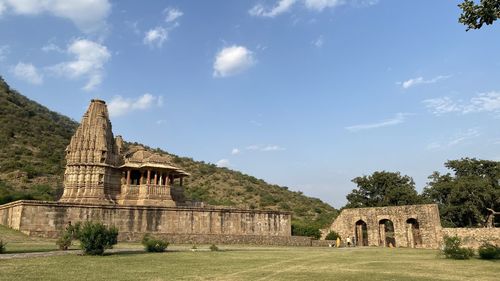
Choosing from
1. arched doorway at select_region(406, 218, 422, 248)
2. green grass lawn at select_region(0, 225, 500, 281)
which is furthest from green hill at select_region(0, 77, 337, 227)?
green grass lawn at select_region(0, 225, 500, 281)

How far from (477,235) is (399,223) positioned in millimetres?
6126

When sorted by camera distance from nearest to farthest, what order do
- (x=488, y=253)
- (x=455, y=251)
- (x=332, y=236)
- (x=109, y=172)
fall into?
(x=488, y=253) → (x=455, y=251) → (x=109, y=172) → (x=332, y=236)

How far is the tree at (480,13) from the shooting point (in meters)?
11.7

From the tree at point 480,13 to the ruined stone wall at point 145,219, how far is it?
23275mm

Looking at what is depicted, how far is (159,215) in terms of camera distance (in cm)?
3027

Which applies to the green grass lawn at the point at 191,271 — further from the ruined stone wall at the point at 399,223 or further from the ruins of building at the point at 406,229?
the ruined stone wall at the point at 399,223

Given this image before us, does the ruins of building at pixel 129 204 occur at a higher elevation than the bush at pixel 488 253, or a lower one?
higher

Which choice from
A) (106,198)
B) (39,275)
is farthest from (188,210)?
(39,275)

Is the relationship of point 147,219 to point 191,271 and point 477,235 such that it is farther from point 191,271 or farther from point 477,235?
point 477,235

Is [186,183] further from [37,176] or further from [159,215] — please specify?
[159,215]

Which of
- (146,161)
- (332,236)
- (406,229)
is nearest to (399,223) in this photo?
(406,229)

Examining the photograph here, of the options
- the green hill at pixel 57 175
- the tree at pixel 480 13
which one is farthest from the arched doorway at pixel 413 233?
the tree at pixel 480 13

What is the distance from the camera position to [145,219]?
97.5 ft

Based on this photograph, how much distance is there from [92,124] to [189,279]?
1067 inches
